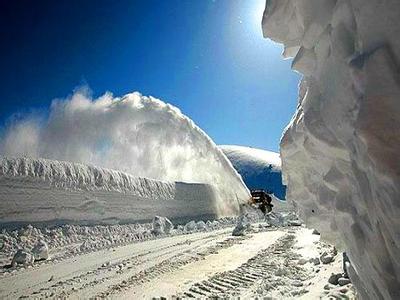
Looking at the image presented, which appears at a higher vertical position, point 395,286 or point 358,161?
point 358,161

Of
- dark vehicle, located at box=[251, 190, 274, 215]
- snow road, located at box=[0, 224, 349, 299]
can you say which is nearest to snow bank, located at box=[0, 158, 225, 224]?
snow road, located at box=[0, 224, 349, 299]

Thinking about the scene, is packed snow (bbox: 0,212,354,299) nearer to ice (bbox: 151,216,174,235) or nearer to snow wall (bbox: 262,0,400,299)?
snow wall (bbox: 262,0,400,299)

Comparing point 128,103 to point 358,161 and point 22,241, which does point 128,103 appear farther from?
point 358,161

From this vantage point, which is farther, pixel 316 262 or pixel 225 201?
pixel 225 201

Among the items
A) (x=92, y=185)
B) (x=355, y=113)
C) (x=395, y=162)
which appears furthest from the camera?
(x=92, y=185)

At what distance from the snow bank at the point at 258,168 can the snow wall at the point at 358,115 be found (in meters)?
70.8

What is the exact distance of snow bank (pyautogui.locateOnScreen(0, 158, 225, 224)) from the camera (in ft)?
50.0

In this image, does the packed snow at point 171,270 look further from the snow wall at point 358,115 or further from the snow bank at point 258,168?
the snow bank at point 258,168

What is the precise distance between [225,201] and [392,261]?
1143 inches

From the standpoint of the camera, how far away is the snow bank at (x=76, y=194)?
1525 centimetres

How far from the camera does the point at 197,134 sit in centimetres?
3378

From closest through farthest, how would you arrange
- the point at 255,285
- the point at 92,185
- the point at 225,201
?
the point at 255,285, the point at 92,185, the point at 225,201

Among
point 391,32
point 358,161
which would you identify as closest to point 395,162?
point 358,161

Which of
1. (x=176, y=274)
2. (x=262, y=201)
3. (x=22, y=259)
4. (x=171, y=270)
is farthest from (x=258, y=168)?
(x=176, y=274)
